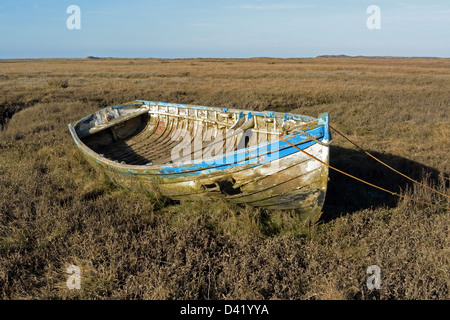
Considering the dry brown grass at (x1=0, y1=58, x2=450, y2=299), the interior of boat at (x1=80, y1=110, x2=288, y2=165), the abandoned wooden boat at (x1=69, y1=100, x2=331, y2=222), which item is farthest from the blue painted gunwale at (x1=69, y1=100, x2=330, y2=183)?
the interior of boat at (x1=80, y1=110, x2=288, y2=165)

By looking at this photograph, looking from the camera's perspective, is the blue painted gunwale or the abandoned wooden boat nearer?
the blue painted gunwale

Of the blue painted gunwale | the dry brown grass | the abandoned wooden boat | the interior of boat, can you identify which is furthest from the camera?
the interior of boat

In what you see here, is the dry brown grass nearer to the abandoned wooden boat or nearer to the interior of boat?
the abandoned wooden boat

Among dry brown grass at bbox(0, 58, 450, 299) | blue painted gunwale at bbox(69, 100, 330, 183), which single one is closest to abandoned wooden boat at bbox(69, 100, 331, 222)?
blue painted gunwale at bbox(69, 100, 330, 183)

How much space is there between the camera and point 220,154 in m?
6.02

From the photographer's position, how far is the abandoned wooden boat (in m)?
4.16

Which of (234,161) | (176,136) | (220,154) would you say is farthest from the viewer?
(176,136)

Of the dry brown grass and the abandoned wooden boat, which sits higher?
the abandoned wooden boat

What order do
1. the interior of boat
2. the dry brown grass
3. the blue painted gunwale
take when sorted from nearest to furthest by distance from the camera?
the dry brown grass, the blue painted gunwale, the interior of boat

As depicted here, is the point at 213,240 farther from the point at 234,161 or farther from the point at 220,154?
the point at 220,154

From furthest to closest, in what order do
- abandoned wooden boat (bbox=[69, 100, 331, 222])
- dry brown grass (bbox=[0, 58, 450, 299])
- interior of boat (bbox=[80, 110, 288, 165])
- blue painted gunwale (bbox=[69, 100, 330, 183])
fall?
interior of boat (bbox=[80, 110, 288, 165]), abandoned wooden boat (bbox=[69, 100, 331, 222]), blue painted gunwale (bbox=[69, 100, 330, 183]), dry brown grass (bbox=[0, 58, 450, 299])

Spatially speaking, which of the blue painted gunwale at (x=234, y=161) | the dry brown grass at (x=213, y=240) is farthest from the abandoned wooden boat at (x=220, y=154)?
the dry brown grass at (x=213, y=240)

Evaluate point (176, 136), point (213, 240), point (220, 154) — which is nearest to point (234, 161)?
point (213, 240)

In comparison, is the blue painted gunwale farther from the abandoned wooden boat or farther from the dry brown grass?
the dry brown grass
